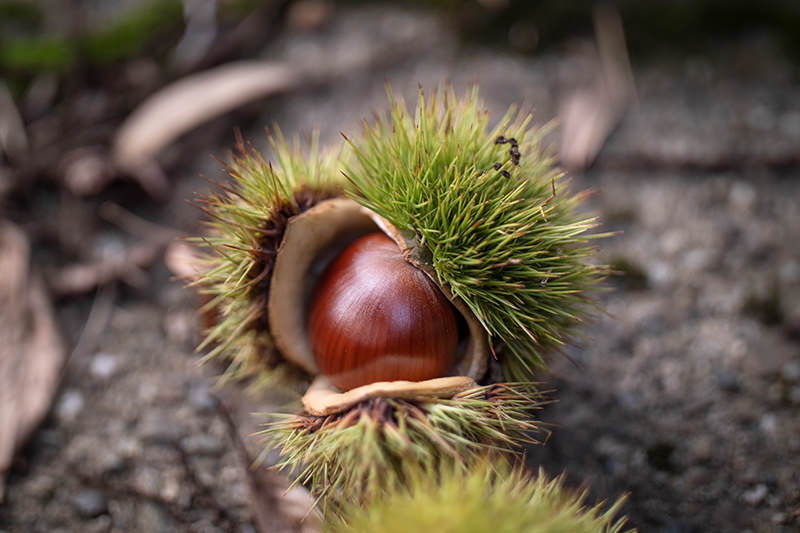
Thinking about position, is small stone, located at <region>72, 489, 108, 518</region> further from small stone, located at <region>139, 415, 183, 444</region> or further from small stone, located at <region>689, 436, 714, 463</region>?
small stone, located at <region>689, 436, 714, 463</region>

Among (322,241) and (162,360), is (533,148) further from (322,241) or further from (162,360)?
(162,360)

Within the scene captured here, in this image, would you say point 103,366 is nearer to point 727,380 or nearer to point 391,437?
point 391,437

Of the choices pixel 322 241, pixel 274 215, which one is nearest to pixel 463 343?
pixel 322 241

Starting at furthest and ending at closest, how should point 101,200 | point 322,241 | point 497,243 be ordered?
1. point 101,200
2. point 322,241
3. point 497,243

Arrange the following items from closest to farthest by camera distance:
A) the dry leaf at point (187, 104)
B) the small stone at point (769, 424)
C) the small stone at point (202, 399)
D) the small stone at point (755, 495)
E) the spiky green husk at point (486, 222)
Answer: the spiky green husk at point (486, 222)
the small stone at point (755, 495)
the small stone at point (769, 424)
the small stone at point (202, 399)
the dry leaf at point (187, 104)

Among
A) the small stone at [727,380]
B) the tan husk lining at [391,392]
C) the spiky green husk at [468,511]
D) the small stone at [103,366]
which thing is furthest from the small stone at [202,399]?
the small stone at [727,380]

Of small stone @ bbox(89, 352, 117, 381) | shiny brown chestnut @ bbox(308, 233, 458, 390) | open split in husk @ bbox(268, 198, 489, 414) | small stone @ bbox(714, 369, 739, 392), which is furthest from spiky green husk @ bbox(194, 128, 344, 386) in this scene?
small stone @ bbox(714, 369, 739, 392)

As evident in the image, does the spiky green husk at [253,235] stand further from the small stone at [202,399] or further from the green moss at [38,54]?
the green moss at [38,54]
